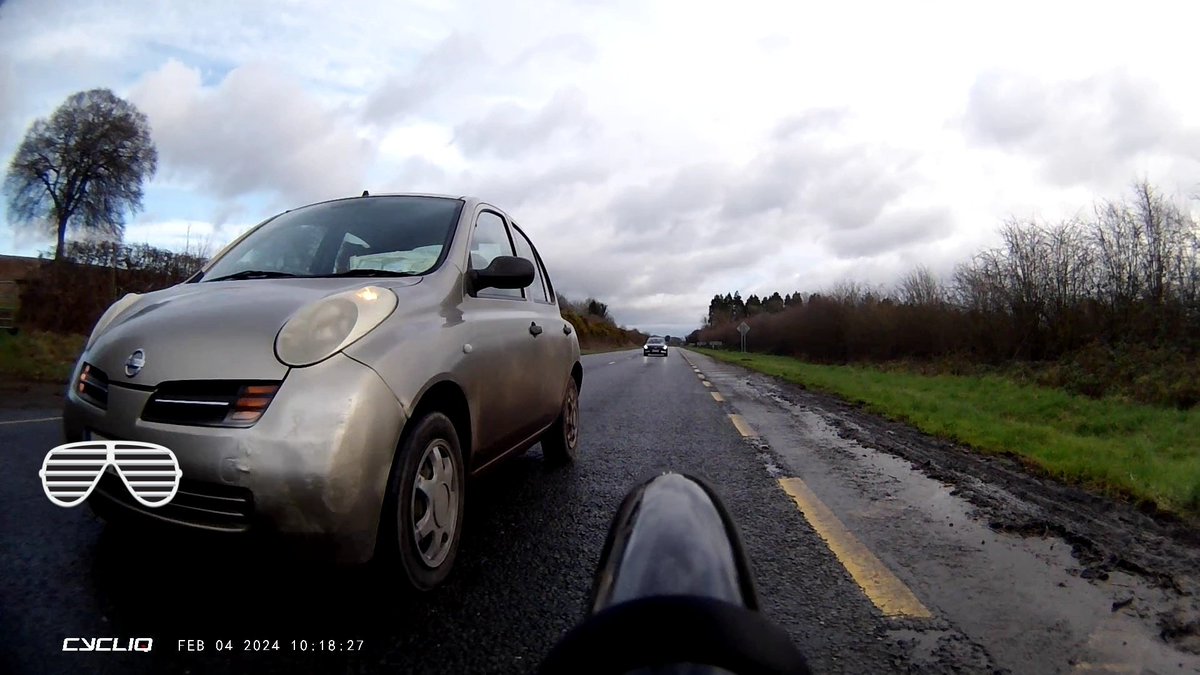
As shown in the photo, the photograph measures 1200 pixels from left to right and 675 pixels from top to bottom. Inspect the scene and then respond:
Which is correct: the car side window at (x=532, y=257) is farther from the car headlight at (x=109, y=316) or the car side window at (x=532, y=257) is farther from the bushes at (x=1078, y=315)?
the bushes at (x=1078, y=315)

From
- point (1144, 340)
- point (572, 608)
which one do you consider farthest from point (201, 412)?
point (1144, 340)

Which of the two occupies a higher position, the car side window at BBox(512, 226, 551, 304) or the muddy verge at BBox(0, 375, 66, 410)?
the car side window at BBox(512, 226, 551, 304)

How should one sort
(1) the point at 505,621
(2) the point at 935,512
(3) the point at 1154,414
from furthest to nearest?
1. (3) the point at 1154,414
2. (2) the point at 935,512
3. (1) the point at 505,621

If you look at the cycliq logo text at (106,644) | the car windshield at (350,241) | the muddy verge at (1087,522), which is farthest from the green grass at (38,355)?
the muddy verge at (1087,522)

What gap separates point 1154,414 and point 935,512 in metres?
8.54

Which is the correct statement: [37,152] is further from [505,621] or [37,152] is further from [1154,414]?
[1154,414]

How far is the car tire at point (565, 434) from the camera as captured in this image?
4598 mm

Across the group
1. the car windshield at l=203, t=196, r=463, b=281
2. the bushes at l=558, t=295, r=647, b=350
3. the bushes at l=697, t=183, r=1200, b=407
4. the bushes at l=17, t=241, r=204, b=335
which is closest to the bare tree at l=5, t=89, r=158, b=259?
the bushes at l=17, t=241, r=204, b=335

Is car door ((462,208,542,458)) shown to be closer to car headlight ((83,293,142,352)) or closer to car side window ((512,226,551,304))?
car side window ((512,226,551,304))

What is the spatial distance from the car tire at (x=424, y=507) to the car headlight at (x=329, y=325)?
42 cm

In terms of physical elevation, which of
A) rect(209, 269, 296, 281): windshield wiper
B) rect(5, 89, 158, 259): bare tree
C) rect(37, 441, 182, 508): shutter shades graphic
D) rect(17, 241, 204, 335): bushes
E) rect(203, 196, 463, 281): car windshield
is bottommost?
rect(37, 441, 182, 508): shutter shades graphic

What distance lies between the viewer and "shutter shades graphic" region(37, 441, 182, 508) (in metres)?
1.89

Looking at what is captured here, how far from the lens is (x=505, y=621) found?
222 centimetres

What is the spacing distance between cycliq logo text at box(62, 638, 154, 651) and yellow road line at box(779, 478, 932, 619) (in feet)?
8.45
